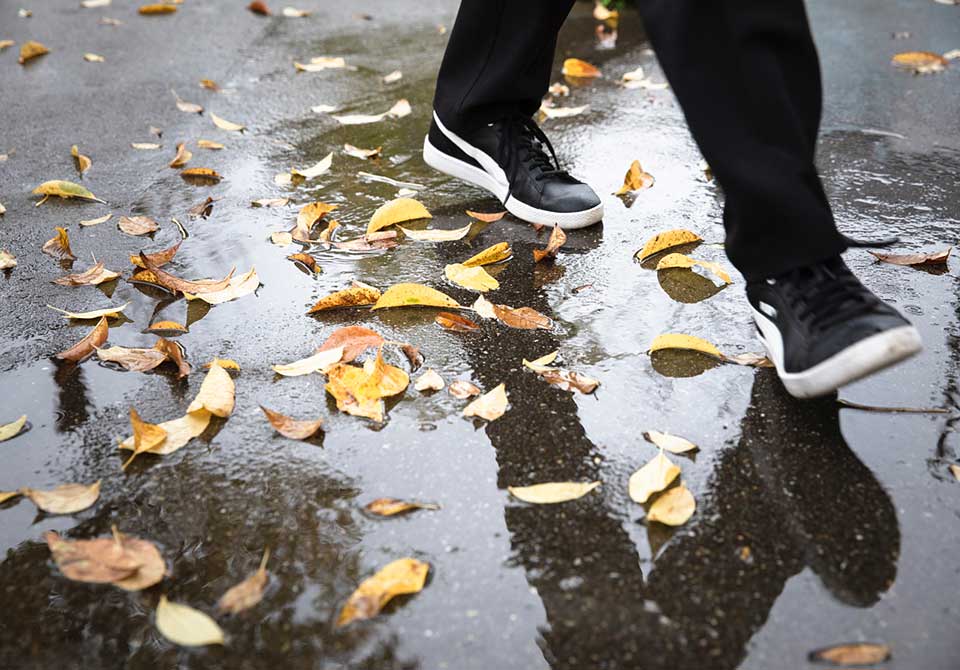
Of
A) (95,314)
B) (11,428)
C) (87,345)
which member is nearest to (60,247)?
(95,314)

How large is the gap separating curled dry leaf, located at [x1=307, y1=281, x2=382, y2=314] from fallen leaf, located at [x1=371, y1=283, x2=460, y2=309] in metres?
0.03

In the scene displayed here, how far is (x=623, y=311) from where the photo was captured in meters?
2.07

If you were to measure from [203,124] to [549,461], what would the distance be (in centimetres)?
252

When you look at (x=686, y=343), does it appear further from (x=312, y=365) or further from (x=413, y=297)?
(x=312, y=365)

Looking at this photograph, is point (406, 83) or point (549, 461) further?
point (406, 83)

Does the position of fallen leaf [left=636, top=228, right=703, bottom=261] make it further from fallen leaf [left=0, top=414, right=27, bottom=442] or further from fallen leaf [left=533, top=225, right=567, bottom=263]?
fallen leaf [left=0, top=414, right=27, bottom=442]

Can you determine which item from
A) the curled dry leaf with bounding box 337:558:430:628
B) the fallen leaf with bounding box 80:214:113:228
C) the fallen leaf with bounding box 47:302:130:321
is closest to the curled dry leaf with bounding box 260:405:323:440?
A: the curled dry leaf with bounding box 337:558:430:628

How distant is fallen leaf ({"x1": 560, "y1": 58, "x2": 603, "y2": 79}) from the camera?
160 inches

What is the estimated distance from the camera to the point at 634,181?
2791mm

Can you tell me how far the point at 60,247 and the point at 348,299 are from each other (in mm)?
954

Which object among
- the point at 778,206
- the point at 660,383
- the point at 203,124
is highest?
the point at 778,206

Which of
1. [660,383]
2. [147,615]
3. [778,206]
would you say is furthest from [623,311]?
[147,615]

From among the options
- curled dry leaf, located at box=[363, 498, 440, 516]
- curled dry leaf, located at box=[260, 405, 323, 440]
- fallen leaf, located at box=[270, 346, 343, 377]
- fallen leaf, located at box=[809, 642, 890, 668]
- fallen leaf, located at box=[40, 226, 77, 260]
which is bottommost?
fallen leaf, located at box=[40, 226, 77, 260]

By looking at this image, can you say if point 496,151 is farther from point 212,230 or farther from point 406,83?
point 406,83
